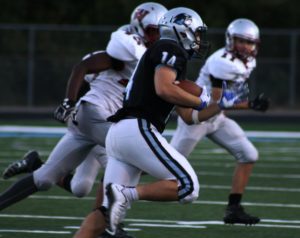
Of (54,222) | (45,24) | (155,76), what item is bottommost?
(45,24)

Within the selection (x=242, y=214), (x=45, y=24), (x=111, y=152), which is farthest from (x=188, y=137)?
(x=45, y=24)

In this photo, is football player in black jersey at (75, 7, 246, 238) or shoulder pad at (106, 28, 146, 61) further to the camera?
shoulder pad at (106, 28, 146, 61)

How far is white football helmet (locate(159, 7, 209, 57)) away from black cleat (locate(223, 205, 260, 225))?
1888 millimetres

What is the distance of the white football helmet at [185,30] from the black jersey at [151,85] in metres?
0.14

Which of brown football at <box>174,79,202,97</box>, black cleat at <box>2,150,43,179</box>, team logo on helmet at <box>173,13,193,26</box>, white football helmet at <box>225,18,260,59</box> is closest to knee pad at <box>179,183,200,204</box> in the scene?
brown football at <box>174,79,202,97</box>

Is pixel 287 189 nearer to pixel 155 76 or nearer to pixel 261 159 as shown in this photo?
pixel 261 159

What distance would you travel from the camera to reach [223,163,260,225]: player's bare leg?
8.05 meters

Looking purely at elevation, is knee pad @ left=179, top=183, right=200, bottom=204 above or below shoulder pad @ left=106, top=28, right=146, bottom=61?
below

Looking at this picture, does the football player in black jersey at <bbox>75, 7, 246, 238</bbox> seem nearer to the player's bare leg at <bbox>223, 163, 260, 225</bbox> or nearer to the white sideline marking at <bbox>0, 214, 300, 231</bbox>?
the white sideline marking at <bbox>0, 214, 300, 231</bbox>

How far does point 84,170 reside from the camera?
798cm

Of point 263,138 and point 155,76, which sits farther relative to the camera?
point 263,138

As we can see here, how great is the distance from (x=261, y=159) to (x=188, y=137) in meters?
4.49

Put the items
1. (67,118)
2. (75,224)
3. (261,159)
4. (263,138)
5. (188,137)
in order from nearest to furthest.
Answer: (67,118) < (75,224) < (188,137) < (261,159) < (263,138)

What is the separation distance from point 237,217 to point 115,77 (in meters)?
1.39
